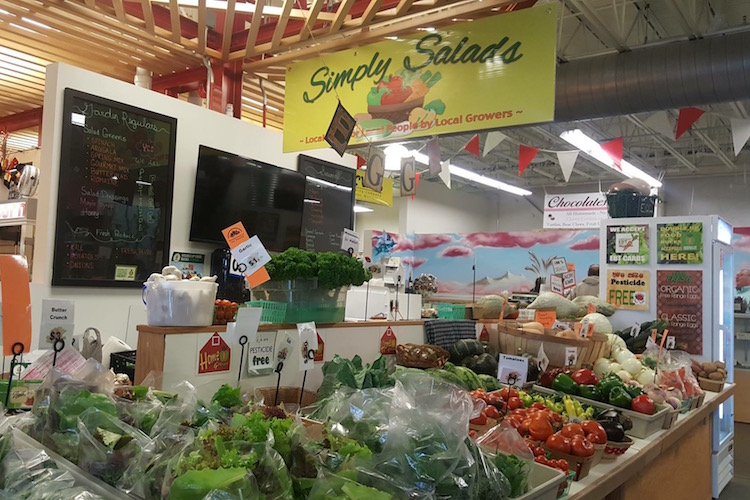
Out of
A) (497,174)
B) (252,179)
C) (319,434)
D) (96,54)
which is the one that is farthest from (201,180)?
(497,174)

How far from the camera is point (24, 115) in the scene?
726 cm

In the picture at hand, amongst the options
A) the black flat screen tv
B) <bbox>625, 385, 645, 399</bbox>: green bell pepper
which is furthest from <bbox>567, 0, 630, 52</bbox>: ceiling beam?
<bbox>625, 385, 645, 399</bbox>: green bell pepper

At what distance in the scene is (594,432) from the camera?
2.41m

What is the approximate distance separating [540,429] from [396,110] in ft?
8.25

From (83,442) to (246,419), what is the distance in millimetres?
386

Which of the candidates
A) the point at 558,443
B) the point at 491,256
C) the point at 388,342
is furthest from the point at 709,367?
the point at 491,256

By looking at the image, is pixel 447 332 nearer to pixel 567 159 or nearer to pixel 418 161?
pixel 567 159

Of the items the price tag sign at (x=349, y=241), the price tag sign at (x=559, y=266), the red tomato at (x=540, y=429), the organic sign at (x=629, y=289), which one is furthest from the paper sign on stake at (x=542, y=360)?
the organic sign at (x=629, y=289)

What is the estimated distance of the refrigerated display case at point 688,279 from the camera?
5.19 m

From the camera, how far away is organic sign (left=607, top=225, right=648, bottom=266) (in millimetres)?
5473

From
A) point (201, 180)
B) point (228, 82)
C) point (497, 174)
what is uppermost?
point (497, 174)

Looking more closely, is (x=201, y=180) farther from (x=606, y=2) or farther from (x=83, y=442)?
(x=606, y=2)

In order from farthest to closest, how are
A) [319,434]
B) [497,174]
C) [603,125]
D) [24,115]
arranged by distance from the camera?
[497,174] → [603,125] → [24,115] → [319,434]

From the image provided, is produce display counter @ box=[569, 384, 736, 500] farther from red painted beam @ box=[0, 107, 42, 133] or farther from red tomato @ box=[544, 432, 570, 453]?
red painted beam @ box=[0, 107, 42, 133]
